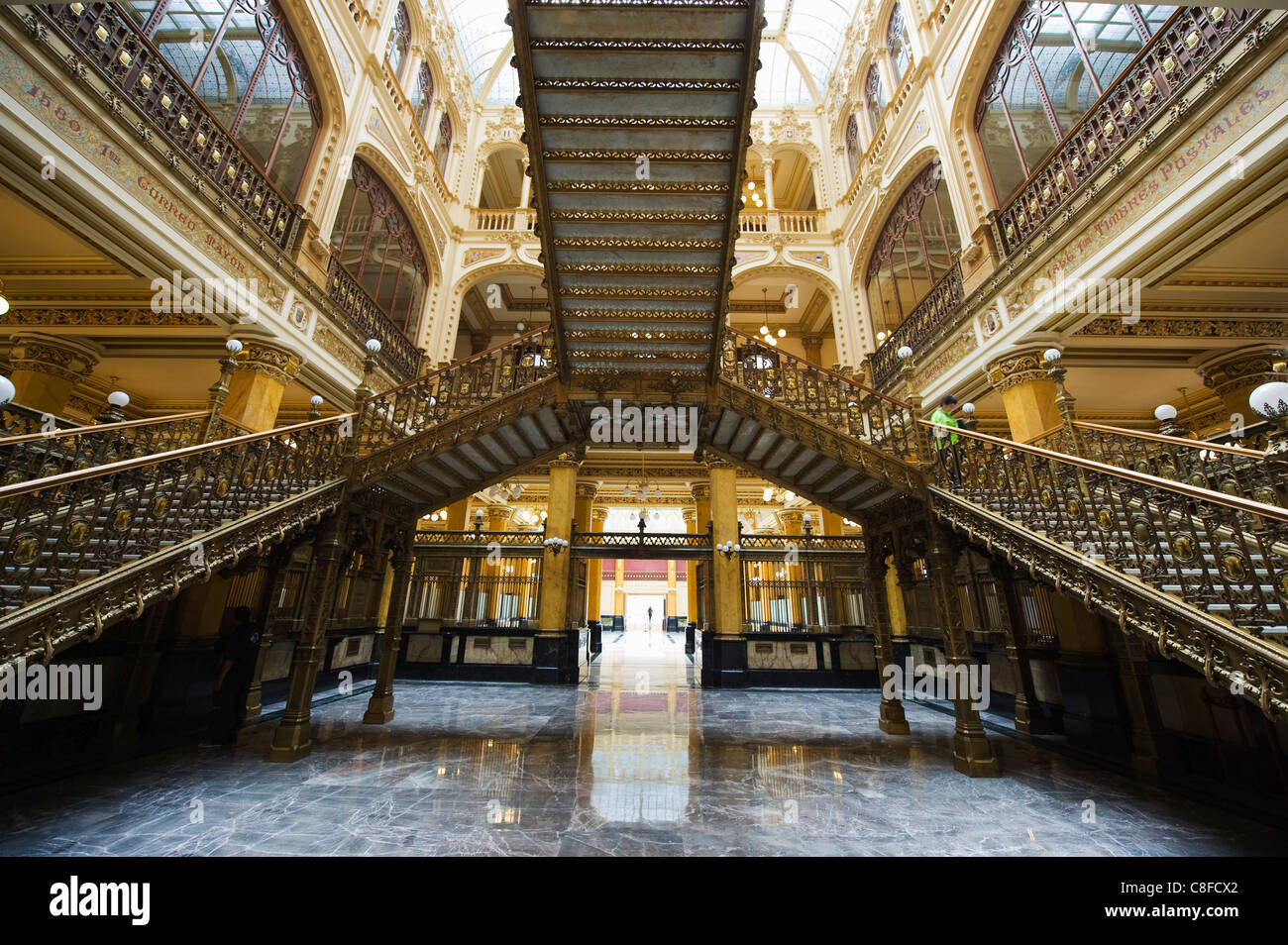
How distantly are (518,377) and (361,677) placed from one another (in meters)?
8.63

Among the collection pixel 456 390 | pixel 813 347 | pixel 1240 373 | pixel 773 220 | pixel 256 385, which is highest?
pixel 773 220

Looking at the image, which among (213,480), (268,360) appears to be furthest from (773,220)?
(213,480)

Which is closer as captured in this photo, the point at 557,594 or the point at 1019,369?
the point at 1019,369

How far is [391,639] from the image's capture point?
6809 mm

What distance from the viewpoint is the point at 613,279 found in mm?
4941

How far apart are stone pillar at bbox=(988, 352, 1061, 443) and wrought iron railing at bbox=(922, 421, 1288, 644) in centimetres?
259

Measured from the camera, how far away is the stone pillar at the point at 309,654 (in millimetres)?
4949

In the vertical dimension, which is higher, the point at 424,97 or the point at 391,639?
the point at 424,97

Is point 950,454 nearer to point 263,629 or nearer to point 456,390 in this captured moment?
point 456,390

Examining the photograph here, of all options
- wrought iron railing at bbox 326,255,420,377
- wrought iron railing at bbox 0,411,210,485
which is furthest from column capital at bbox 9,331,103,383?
wrought iron railing at bbox 0,411,210,485

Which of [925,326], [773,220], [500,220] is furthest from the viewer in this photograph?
[500,220]

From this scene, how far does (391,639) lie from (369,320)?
700 cm

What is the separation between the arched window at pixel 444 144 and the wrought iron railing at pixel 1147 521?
15572 millimetres
